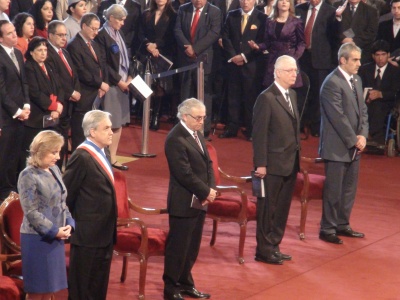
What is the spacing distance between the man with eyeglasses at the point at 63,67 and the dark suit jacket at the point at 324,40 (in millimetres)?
3819

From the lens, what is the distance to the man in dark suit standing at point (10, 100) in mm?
9070

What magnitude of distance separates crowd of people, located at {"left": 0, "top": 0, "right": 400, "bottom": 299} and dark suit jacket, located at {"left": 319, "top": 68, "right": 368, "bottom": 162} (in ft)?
0.04

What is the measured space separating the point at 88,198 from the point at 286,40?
6.19 m

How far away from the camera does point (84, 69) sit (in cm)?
1026

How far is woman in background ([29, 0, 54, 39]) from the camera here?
35.9 feet

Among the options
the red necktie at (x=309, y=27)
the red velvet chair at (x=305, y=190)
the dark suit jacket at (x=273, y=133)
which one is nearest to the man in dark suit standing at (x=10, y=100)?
the dark suit jacket at (x=273, y=133)

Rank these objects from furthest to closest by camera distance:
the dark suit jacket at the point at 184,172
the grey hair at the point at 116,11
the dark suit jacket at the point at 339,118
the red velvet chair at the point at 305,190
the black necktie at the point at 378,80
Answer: the black necktie at the point at 378,80
the grey hair at the point at 116,11
the red velvet chair at the point at 305,190
the dark suit jacket at the point at 339,118
the dark suit jacket at the point at 184,172

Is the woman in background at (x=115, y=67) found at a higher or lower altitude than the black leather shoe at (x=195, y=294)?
higher

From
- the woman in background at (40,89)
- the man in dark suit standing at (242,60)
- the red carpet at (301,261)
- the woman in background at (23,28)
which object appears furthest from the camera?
the man in dark suit standing at (242,60)

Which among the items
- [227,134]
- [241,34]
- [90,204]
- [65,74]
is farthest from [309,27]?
[90,204]

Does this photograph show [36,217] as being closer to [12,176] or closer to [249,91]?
[12,176]

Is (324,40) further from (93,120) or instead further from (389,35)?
(93,120)

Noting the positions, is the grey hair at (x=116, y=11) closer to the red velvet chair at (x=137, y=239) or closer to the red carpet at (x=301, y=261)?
the red carpet at (x=301, y=261)

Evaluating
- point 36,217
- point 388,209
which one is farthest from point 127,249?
point 388,209
